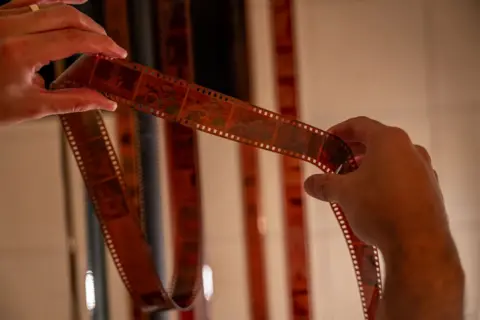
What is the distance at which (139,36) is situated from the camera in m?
0.79

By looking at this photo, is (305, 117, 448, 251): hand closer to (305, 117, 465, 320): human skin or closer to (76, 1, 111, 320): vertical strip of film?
(305, 117, 465, 320): human skin

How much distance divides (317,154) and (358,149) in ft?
0.18

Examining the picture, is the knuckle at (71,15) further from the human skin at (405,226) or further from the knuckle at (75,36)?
the human skin at (405,226)

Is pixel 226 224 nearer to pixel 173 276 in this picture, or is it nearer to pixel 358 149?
→ pixel 173 276

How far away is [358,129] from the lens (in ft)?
1.99

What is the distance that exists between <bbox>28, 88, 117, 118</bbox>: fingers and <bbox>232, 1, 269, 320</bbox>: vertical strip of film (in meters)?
0.31

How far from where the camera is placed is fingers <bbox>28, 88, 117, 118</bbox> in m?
0.55

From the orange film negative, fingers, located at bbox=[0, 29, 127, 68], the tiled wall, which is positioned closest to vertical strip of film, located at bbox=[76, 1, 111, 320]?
the tiled wall

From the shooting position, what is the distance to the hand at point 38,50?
0.53m

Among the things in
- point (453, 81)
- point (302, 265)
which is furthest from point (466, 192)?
point (302, 265)

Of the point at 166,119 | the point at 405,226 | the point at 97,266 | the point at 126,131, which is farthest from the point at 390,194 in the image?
the point at 97,266

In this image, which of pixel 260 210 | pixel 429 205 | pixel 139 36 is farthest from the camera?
pixel 260 210

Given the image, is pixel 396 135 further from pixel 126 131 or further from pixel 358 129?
pixel 126 131

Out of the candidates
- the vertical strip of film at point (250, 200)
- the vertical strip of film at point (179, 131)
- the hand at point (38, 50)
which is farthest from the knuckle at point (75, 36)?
the vertical strip of film at point (250, 200)
